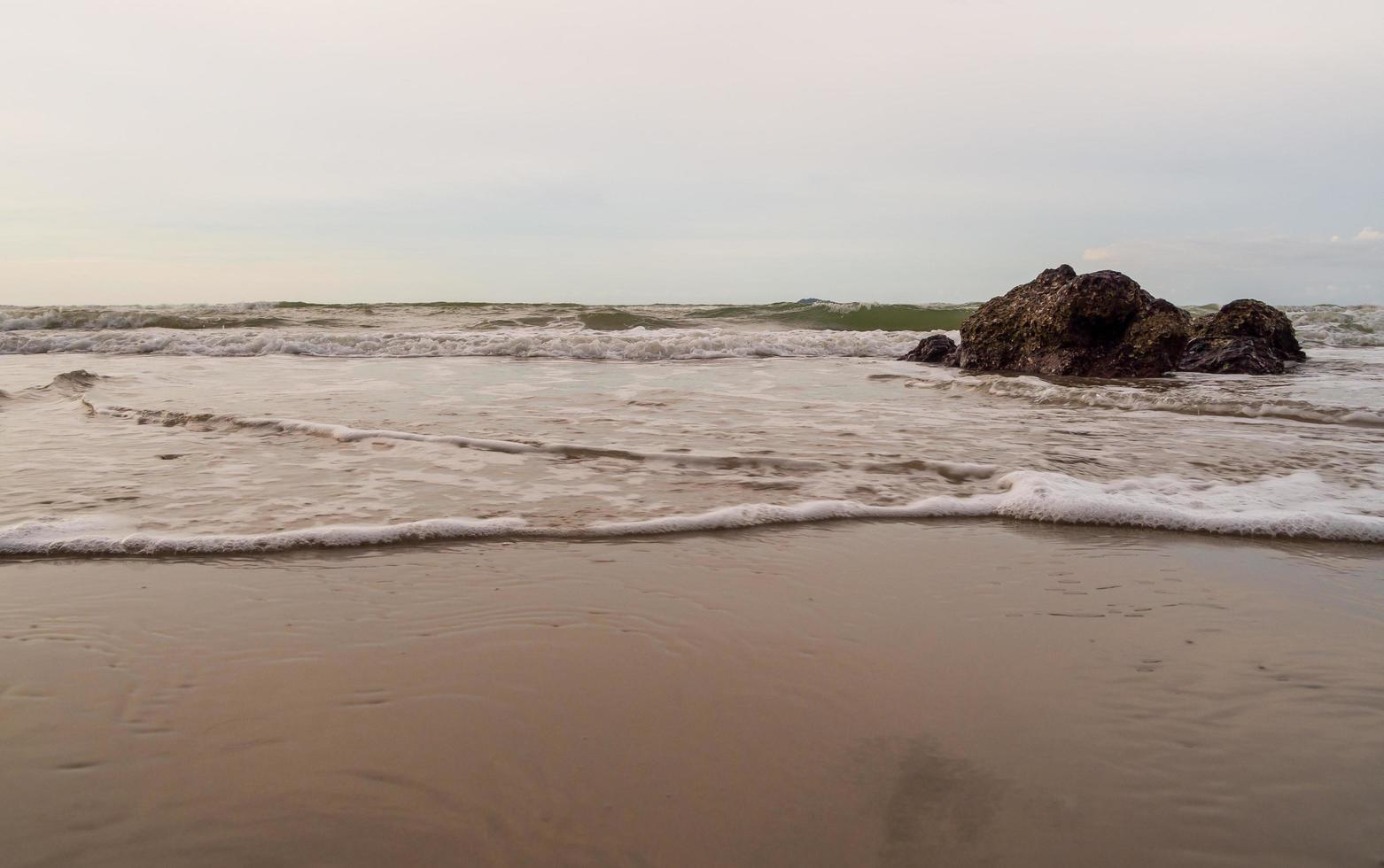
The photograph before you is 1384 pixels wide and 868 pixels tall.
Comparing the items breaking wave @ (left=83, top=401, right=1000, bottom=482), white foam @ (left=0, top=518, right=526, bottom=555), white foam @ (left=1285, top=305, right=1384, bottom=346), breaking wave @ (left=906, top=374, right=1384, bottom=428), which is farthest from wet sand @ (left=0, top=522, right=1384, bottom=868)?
white foam @ (left=1285, top=305, right=1384, bottom=346)

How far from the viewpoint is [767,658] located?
240cm

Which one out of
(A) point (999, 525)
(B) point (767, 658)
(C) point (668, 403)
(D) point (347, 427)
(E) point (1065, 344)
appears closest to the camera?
(B) point (767, 658)

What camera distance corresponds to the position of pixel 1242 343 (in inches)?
438

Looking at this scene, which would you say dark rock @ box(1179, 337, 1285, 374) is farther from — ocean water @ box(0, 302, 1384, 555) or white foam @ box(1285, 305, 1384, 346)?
white foam @ box(1285, 305, 1384, 346)

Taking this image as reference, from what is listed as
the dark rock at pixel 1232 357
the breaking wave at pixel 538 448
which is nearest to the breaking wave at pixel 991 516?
the breaking wave at pixel 538 448

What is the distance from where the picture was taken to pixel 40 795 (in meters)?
1.75

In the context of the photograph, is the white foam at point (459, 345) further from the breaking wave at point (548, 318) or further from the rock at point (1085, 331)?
the rock at point (1085, 331)

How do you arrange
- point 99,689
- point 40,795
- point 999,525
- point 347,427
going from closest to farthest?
point 40,795, point 99,689, point 999,525, point 347,427

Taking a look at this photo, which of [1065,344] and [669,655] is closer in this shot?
[669,655]

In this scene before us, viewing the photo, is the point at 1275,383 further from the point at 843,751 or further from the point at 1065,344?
the point at 843,751

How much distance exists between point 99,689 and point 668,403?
594 centimetres

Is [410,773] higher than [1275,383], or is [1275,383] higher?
[1275,383]

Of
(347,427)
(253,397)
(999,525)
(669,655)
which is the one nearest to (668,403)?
(347,427)

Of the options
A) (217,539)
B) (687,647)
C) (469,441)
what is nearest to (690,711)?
(687,647)
